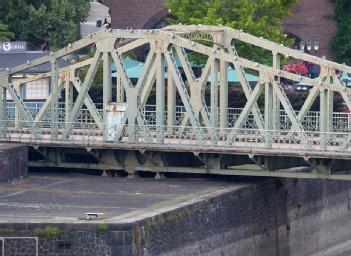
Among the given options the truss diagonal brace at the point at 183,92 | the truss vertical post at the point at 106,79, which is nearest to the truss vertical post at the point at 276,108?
the truss diagonal brace at the point at 183,92

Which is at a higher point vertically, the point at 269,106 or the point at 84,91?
the point at 84,91

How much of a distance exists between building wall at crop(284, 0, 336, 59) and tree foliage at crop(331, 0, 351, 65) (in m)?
0.66

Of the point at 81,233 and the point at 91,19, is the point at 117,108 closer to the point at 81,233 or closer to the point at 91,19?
the point at 81,233

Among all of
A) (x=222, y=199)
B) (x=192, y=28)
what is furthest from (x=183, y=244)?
(x=192, y=28)

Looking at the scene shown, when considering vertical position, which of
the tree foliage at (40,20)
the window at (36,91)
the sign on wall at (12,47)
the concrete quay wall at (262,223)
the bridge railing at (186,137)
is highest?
the tree foliage at (40,20)

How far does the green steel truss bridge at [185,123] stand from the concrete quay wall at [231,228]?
73.3 inches

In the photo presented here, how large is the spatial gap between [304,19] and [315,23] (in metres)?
0.73

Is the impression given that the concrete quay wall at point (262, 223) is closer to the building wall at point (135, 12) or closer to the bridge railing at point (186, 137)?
the bridge railing at point (186, 137)

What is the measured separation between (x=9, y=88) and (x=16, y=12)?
30998mm

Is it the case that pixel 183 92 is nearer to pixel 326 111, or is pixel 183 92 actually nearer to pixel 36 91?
pixel 326 111

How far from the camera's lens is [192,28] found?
8981cm

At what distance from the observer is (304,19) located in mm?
129625

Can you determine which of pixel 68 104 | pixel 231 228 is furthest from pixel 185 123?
pixel 231 228

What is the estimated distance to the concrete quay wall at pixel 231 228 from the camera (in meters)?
70.5
